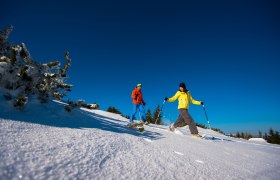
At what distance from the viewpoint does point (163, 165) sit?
7.42 feet

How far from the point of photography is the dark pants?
7406 mm

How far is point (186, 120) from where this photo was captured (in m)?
7.57

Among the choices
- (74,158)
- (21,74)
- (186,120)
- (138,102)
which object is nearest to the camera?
(74,158)

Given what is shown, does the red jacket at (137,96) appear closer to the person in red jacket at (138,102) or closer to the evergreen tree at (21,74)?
the person in red jacket at (138,102)

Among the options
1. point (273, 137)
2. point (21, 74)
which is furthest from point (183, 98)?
point (273, 137)

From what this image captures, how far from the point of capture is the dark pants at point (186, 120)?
24.3 feet

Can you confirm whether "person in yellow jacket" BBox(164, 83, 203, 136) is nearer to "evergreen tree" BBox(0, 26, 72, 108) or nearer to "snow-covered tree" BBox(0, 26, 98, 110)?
"snow-covered tree" BBox(0, 26, 98, 110)

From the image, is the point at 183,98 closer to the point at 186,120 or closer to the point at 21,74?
the point at 186,120

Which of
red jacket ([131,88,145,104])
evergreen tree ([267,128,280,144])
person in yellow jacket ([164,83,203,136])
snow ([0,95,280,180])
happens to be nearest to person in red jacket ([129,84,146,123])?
red jacket ([131,88,145,104])

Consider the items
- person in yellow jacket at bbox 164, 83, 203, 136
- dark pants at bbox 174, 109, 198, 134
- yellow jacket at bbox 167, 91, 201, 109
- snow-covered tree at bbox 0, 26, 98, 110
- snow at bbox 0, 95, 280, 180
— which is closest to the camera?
snow at bbox 0, 95, 280, 180

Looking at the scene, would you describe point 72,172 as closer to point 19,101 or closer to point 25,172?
point 25,172

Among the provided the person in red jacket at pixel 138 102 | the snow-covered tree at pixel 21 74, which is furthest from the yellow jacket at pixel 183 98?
the snow-covered tree at pixel 21 74

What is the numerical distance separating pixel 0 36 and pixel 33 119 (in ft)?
6.01

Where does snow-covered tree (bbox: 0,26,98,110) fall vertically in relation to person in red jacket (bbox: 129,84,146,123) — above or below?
below
